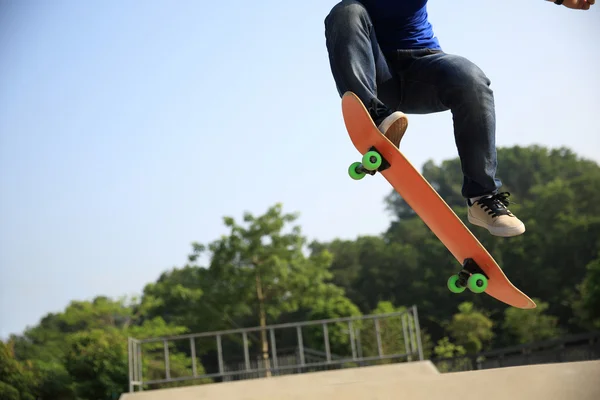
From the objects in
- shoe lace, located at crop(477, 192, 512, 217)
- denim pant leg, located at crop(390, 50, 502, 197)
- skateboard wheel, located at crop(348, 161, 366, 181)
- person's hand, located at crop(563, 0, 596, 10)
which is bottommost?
shoe lace, located at crop(477, 192, 512, 217)

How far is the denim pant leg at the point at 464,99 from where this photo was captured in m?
2.70

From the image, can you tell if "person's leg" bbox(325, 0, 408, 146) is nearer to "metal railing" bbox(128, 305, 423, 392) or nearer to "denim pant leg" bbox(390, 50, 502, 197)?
"denim pant leg" bbox(390, 50, 502, 197)

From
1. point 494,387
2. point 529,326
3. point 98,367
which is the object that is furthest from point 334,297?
point 494,387

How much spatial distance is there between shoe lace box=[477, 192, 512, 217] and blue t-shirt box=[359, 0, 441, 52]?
0.76m

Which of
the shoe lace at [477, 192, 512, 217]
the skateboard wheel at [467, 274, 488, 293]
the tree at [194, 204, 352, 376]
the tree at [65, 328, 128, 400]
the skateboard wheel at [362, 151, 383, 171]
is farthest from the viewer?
the tree at [194, 204, 352, 376]

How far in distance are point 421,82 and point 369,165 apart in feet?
1.88

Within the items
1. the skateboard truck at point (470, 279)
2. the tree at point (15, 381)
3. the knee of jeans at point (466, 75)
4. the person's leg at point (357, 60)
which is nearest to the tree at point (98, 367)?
the tree at point (15, 381)

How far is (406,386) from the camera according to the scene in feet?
10.8

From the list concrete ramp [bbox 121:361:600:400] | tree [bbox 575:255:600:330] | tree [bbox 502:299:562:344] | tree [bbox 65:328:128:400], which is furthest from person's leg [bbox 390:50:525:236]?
tree [bbox 502:299:562:344]

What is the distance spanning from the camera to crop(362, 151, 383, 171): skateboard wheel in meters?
2.56

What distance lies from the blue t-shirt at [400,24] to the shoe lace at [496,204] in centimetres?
76

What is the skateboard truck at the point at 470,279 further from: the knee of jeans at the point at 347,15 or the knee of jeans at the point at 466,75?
the knee of jeans at the point at 347,15

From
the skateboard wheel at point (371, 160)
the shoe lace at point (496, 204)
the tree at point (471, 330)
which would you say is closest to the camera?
the skateboard wheel at point (371, 160)

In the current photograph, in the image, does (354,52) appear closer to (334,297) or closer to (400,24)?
(400,24)
